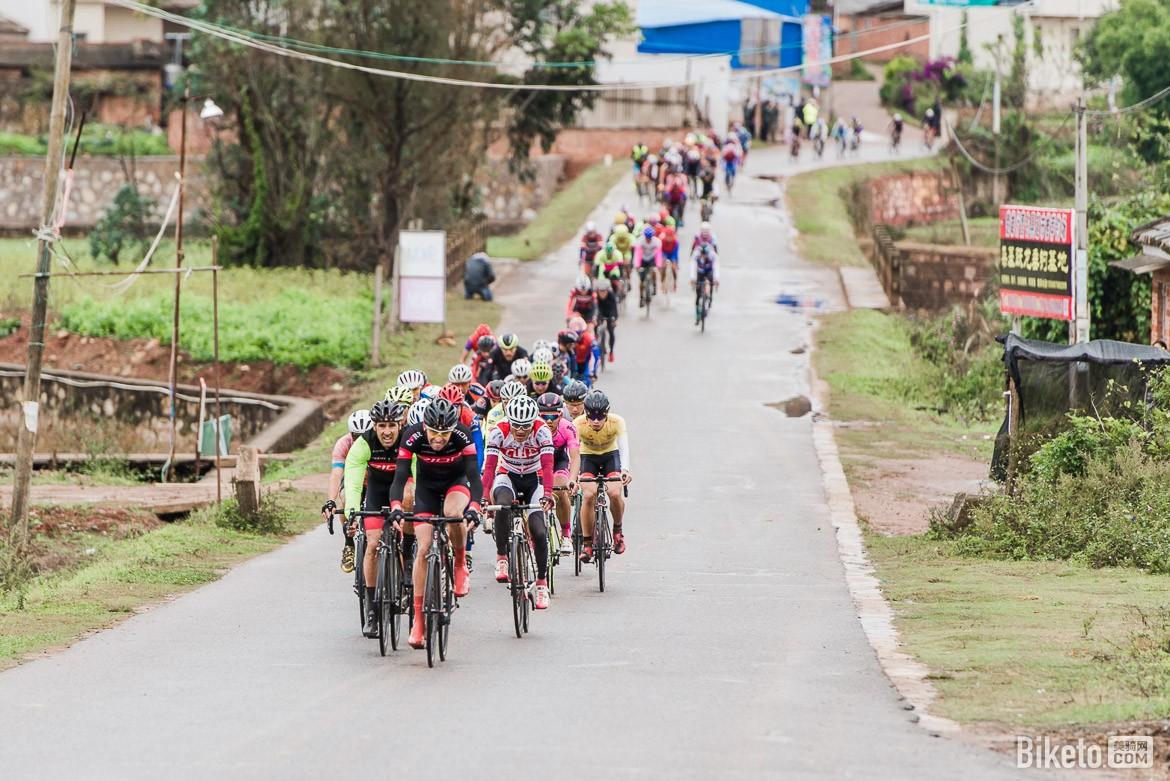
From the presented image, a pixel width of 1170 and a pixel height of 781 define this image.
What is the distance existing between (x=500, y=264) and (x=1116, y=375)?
2789cm

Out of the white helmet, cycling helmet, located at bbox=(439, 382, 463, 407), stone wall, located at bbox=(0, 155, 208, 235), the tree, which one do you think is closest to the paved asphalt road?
the white helmet

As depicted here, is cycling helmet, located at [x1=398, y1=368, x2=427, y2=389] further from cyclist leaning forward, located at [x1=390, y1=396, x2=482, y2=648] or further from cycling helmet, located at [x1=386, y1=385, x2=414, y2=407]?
cyclist leaning forward, located at [x1=390, y1=396, x2=482, y2=648]

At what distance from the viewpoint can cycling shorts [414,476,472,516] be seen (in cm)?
1342

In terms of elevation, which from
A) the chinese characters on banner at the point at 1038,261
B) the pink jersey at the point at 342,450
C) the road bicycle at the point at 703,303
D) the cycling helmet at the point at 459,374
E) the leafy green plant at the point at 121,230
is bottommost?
the pink jersey at the point at 342,450

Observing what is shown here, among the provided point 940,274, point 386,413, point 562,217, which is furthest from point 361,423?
point 562,217

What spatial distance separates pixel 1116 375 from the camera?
20625mm

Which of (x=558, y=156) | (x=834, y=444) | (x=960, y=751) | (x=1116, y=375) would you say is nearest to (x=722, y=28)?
(x=558, y=156)

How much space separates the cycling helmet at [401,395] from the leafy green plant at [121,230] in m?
32.0

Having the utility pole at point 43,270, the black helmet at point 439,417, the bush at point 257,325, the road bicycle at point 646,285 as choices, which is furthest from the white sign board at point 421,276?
the black helmet at point 439,417

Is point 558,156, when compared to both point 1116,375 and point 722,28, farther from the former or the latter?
point 1116,375

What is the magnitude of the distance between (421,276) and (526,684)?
21.6m

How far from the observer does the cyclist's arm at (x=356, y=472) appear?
13.6 meters

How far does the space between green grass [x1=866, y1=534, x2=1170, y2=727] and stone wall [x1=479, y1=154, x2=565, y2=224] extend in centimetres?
4125

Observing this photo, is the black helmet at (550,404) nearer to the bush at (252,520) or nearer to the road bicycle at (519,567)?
the road bicycle at (519,567)
